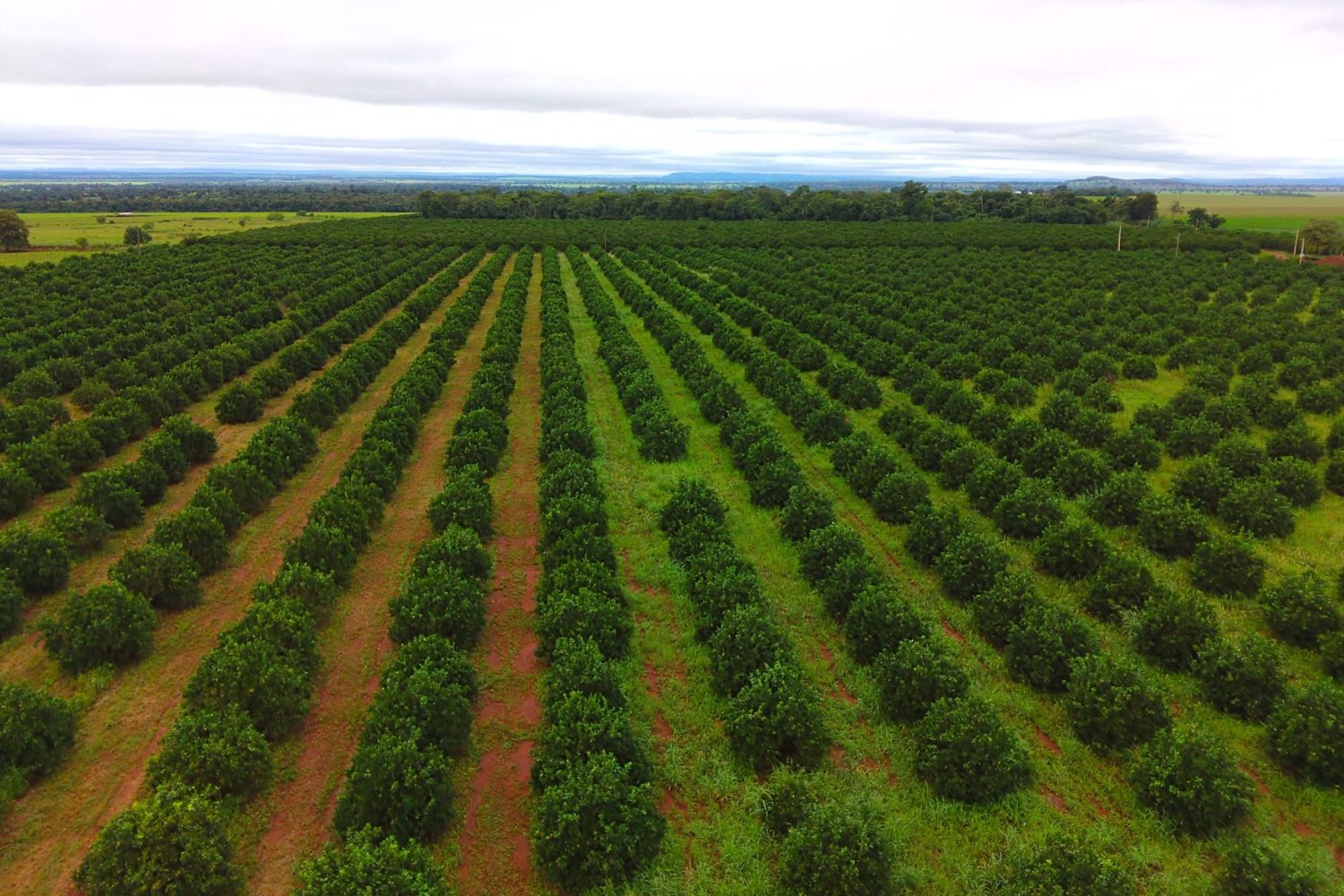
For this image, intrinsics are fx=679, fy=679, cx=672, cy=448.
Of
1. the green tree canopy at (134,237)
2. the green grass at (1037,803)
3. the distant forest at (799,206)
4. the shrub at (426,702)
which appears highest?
the distant forest at (799,206)

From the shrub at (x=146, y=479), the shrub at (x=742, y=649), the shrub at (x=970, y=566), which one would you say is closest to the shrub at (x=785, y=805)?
the shrub at (x=742, y=649)

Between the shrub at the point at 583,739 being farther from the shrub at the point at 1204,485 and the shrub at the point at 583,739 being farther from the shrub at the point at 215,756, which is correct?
the shrub at the point at 1204,485

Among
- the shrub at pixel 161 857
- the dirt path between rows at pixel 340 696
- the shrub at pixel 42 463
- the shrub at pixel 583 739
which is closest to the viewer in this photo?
the shrub at pixel 161 857

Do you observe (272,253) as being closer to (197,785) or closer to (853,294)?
(853,294)

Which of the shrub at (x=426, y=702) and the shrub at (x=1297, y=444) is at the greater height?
the shrub at (x=1297, y=444)

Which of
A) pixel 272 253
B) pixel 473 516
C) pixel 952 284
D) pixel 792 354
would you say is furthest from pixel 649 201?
pixel 473 516

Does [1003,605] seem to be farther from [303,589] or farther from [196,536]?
[196,536]

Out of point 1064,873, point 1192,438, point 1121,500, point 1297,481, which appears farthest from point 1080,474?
point 1064,873
